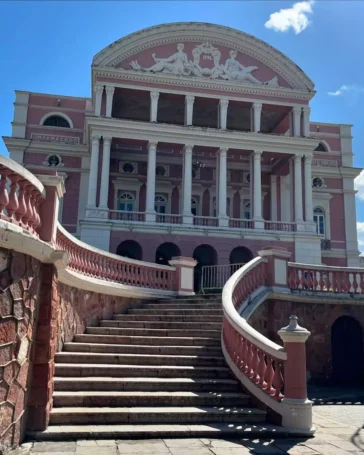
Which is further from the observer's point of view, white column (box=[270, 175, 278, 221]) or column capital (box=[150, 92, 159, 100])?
white column (box=[270, 175, 278, 221])

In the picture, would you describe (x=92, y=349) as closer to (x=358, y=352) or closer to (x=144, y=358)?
(x=144, y=358)

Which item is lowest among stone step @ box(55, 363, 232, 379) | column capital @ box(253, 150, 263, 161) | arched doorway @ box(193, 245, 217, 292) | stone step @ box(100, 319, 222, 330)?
stone step @ box(55, 363, 232, 379)

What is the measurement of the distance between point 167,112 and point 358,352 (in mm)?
20443

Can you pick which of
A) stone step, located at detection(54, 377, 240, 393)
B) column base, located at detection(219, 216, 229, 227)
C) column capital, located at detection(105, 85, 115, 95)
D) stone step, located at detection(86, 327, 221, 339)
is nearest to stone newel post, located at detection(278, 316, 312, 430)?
stone step, located at detection(54, 377, 240, 393)

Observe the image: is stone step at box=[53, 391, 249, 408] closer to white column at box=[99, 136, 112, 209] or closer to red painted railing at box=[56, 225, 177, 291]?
red painted railing at box=[56, 225, 177, 291]

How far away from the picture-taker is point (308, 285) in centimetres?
1167

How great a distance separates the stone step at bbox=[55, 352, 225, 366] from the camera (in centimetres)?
723

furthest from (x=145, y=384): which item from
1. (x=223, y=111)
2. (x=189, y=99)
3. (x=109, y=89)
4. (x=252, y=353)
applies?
(x=223, y=111)

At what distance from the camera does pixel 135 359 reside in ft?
24.9

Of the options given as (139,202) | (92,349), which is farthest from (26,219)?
(139,202)

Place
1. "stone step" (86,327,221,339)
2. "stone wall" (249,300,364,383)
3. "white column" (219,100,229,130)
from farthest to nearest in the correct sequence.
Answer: "white column" (219,100,229,130), "stone wall" (249,300,364,383), "stone step" (86,327,221,339)

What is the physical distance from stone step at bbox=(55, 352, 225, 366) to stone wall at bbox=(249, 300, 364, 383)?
9.18ft

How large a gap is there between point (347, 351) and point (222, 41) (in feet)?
67.0

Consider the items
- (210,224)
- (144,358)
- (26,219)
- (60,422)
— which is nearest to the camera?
(26,219)
